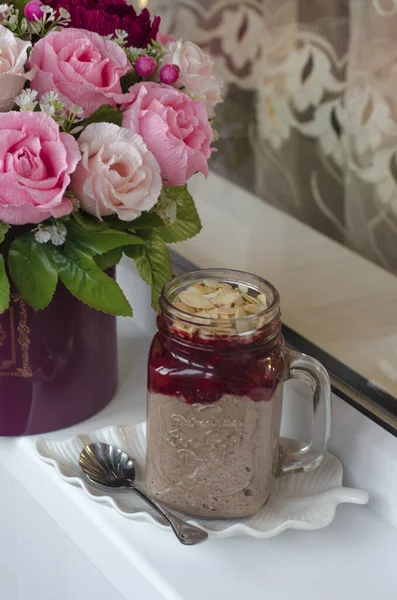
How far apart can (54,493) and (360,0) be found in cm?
49

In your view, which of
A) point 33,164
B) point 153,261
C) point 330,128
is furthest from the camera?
point 330,128

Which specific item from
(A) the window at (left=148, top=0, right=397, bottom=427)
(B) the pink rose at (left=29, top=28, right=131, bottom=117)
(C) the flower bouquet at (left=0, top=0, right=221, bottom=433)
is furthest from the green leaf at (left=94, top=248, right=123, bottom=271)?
(A) the window at (left=148, top=0, right=397, bottom=427)

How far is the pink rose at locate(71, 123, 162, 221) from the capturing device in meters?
0.63

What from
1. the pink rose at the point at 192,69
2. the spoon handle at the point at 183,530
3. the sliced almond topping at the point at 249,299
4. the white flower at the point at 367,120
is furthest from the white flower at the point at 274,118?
the spoon handle at the point at 183,530

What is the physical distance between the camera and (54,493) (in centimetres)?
73

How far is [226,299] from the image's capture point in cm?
64

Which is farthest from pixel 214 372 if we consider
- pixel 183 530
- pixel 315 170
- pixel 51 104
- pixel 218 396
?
pixel 315 170

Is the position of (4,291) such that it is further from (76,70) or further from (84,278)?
(76,70)

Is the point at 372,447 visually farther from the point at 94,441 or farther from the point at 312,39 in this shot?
the point at 312,39

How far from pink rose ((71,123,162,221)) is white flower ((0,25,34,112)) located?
0.19ft

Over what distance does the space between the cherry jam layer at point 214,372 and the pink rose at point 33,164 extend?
13cm

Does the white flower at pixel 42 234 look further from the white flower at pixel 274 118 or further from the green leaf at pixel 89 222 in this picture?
the white flower at pixel 274 118

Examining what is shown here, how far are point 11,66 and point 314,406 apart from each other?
334 millimetres

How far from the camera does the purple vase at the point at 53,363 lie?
2.36ft
